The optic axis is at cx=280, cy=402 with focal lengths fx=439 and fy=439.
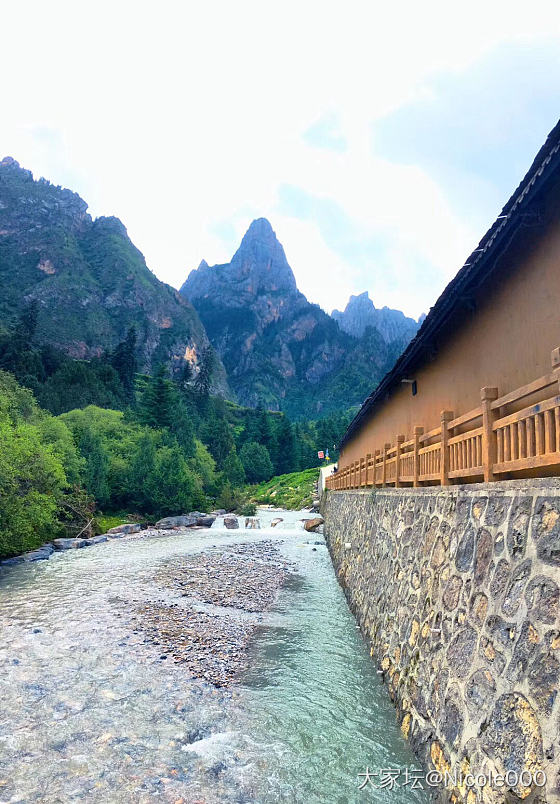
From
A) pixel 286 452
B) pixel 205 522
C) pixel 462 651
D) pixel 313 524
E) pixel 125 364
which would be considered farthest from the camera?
pixel 286 452

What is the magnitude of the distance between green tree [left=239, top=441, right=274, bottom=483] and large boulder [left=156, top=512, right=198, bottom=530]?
43.7 m

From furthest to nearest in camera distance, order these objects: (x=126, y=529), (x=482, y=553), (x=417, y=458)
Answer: (x=126, y=529), (x=417, y=458), (x=482, y=553)

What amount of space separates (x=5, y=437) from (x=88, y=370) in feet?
196

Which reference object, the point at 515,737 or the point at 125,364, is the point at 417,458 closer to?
the point at 515,737

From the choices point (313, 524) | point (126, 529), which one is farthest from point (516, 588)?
point (126, 529)

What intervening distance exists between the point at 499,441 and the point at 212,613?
33.8ft

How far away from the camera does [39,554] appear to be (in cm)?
2206

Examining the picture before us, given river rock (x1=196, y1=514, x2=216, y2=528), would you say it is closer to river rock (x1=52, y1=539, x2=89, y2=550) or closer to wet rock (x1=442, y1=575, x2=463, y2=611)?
river rock (x1=52, y1=539, x2=89, y2=550)

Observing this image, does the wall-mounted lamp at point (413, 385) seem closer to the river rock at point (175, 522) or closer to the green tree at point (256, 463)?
the river rock at point (175, 522)

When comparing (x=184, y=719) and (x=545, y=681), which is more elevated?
(x=545, y=681)

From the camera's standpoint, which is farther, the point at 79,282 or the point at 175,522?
the point at 79,282

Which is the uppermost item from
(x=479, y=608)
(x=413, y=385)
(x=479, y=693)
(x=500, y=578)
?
(x=413, y=385)

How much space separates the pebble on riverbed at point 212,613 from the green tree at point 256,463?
62162 mm

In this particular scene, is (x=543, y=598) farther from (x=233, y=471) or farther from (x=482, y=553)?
(x=233, y=471)
